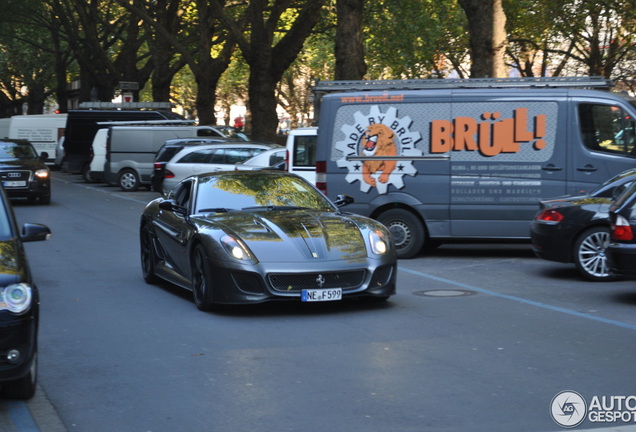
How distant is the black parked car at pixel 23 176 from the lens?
989 inches

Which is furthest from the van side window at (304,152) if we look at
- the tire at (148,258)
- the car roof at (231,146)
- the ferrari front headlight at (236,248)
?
the ferrari front headlight at (236,248)

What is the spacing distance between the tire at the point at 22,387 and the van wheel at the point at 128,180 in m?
26.8

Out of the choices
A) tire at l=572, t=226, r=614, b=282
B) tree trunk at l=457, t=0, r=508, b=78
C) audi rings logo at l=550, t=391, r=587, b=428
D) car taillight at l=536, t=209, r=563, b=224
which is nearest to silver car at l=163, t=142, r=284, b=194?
tree trunk at l=457, t=0, r=508, b=78

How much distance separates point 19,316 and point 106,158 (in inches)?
1101

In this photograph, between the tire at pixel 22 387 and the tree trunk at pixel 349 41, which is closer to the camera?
the tire at pixel 22 387

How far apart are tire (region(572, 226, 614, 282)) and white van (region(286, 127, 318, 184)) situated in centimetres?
796

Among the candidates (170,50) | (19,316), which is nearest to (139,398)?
(19,316)

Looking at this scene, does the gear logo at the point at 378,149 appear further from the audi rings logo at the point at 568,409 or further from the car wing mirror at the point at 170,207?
the audi rings logo at the point at 568,409

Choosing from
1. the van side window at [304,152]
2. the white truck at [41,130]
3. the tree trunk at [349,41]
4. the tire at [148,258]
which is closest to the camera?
the tire at [148,258]

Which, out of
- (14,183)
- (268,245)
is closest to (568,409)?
(268,245)

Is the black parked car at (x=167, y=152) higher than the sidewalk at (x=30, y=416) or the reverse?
higher

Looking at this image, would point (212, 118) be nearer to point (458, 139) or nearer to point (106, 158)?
point (106, 158)

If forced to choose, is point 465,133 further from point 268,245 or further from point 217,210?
point 268,245

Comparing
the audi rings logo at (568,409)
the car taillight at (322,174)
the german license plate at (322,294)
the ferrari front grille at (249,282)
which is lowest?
the audi rings logo at (568,409)
